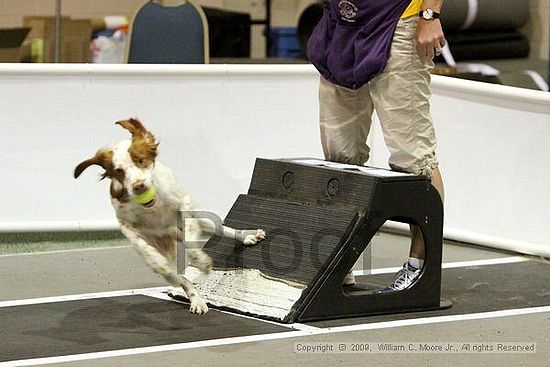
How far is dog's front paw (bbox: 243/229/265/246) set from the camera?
4.66m

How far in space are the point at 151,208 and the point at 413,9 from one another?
1.23 metres

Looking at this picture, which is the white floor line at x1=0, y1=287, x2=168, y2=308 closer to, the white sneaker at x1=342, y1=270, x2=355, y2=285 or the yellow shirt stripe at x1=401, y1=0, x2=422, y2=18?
the white sneaker at x1=342, y1=270, x2=355, y2=285

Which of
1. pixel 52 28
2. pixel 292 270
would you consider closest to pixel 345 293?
pixel 292 270

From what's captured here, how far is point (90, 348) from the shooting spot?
13.4 feet

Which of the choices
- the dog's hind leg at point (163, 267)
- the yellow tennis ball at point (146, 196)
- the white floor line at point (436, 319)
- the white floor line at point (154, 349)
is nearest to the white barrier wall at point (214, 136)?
the white floor line at point (436, 319)

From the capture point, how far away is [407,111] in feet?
15.1

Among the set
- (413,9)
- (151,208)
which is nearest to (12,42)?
(151,208)

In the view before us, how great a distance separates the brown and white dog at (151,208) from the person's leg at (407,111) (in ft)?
1.98

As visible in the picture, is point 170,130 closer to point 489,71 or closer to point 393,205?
point 393,205

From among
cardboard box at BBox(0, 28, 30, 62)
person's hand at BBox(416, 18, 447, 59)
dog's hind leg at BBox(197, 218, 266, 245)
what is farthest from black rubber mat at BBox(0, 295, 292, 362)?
cardboard box at BBox(0, 28, 30, 62)

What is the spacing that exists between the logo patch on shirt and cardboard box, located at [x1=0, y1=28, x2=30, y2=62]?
3815 mm

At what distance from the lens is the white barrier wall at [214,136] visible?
5660 millimetres

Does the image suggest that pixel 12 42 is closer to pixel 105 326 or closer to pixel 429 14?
pixel 105 326

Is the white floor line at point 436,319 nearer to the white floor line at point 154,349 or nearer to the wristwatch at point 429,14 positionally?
the white floor line at point 154,349
